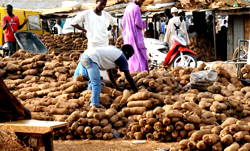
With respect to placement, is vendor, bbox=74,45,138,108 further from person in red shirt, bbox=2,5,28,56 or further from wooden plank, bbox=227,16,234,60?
wooden plank, bbox=227,16,234,60

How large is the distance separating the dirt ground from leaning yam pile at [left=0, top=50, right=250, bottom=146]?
14cm

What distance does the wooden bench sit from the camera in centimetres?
421

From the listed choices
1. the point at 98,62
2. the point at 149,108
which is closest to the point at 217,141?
the point at 149,108

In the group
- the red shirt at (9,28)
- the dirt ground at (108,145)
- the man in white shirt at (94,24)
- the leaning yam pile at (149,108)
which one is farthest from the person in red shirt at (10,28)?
the dirt ground at (108,145)

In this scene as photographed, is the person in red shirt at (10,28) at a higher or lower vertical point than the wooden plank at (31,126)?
higher

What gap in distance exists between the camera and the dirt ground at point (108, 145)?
19.6ft

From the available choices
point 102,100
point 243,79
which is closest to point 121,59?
point 102,100

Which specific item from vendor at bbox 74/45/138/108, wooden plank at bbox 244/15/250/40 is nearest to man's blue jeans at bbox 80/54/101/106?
vendor at bbox 74/45/138/108

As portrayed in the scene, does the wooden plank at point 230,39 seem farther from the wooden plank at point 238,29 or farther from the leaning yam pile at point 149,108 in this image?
the leaning yam pile at point 149,108

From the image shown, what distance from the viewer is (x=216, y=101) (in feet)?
23.2

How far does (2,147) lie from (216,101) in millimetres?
3908

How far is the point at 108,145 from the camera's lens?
616cm

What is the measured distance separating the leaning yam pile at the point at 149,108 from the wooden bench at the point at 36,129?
161 centimetres

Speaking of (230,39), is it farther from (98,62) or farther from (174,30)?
(98,62)
